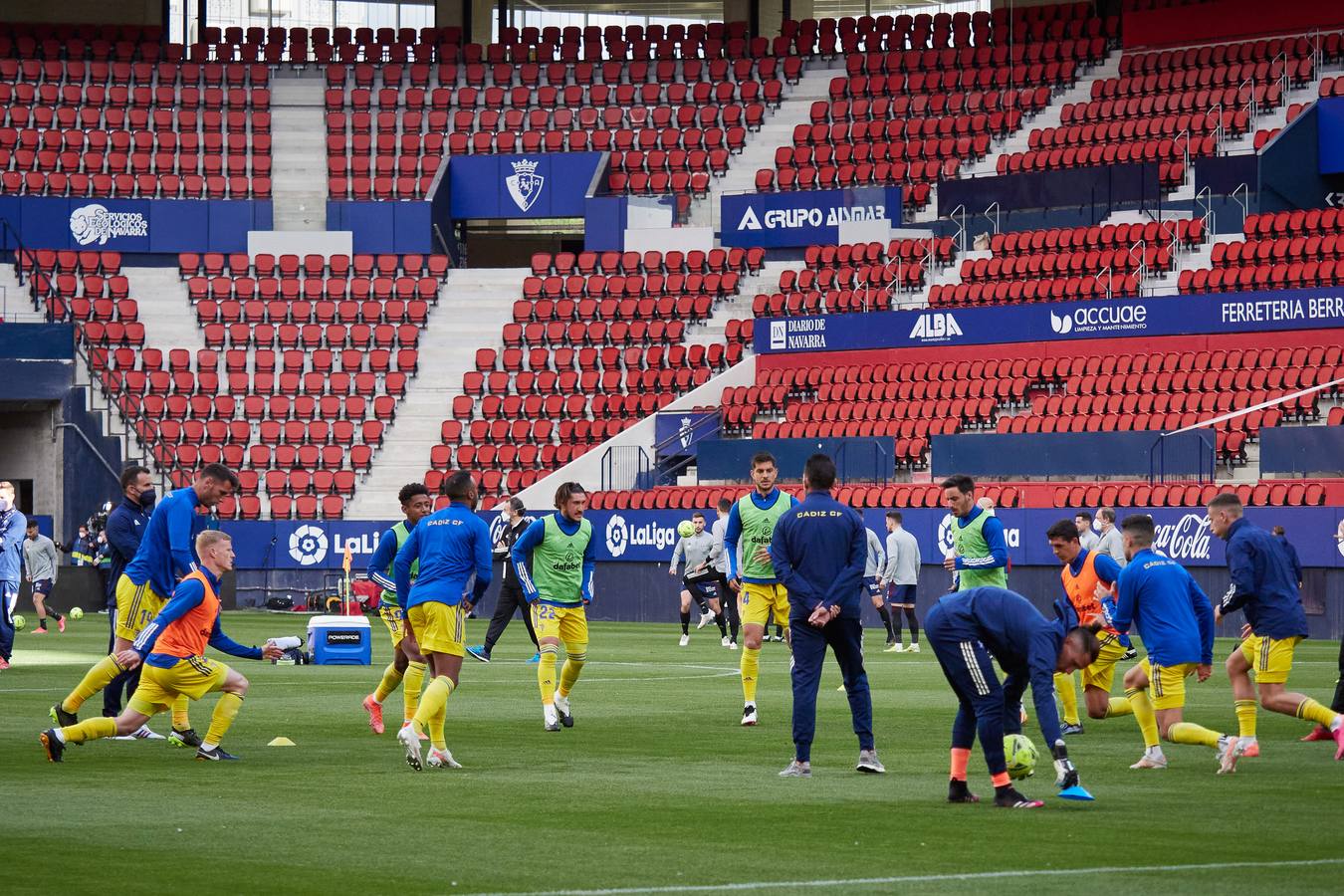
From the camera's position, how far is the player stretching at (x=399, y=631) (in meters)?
16.2

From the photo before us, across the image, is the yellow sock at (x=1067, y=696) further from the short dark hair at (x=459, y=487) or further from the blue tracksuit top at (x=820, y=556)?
the short dark hair at (x=459, y=487)

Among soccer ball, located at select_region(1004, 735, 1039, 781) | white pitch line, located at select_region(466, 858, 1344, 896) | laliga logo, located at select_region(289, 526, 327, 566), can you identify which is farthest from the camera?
laliga logo, located at select_region(289, 526, 327, 566)

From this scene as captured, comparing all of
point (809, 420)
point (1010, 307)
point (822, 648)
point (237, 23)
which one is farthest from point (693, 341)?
point (822, 648)

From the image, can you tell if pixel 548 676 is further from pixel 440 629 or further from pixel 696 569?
pixel 696 569

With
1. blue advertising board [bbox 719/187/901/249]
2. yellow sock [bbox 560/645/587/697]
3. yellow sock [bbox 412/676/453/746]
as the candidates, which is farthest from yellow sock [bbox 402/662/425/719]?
blue advertising board [bbox 719/187/901/249]

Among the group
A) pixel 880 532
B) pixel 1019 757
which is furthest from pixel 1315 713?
pixel 880 532

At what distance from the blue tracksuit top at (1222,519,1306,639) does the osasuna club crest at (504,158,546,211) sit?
135 ft

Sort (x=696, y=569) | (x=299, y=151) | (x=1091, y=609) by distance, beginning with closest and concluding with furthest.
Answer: (x=1091, y=609) < (x=696, y=569) < (x=299, y=151)

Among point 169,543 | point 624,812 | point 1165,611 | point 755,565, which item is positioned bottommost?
point 624,812

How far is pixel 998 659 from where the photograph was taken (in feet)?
39.0

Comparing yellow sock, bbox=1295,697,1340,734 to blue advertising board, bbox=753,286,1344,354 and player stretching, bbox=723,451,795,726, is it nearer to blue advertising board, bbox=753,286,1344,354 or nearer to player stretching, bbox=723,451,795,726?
player stretching, bbox=723,451,795,726

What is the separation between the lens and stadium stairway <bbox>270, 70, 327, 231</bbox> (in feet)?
180

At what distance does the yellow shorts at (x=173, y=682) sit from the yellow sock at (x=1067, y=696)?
21.9 ft

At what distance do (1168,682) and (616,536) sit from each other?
2771 cm
